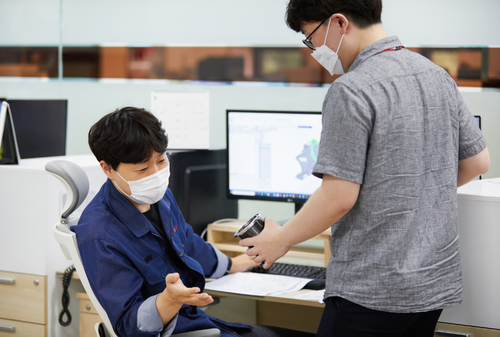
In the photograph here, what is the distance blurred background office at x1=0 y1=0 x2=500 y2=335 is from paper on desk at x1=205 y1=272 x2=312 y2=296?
94cm

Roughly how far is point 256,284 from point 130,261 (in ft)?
1.81

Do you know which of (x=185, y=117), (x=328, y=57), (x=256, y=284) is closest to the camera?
(x=328, y=57)

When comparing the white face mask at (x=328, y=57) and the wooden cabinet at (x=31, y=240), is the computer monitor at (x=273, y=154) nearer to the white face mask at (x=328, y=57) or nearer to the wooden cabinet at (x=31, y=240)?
the wooden cabinet at (x=31, y=240)

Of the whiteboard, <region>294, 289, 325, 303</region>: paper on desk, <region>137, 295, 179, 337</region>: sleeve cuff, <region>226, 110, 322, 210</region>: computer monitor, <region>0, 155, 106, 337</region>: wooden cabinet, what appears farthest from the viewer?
the whiteboard

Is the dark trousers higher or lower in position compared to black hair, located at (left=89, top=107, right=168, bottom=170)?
lower

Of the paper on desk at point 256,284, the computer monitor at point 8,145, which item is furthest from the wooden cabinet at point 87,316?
the computer monitor at point 8,145

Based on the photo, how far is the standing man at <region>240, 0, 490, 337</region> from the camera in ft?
3.18

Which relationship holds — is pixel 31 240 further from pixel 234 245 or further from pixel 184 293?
pixel 184 293

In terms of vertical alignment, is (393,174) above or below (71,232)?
above

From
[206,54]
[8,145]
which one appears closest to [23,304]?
[8,145]

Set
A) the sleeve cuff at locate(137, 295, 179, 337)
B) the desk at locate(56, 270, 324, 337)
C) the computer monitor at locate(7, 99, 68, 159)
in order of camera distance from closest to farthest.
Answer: the sleeve cuff at locate(137, 295, 179, 337)
the desk at locate(56, 270, 324, 337)
the computer monitor at locate(7, 99, 68, 159)

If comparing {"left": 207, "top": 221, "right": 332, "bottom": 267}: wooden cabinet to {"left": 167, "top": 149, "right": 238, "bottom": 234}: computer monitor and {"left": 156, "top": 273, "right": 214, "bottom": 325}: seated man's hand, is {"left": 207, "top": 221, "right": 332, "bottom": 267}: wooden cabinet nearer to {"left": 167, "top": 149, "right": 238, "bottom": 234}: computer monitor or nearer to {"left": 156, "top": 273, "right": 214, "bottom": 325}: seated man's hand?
{"left": 167, "top": 149, "right": 238, "bottom": 234}: computer monitor

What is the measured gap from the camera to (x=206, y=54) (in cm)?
318

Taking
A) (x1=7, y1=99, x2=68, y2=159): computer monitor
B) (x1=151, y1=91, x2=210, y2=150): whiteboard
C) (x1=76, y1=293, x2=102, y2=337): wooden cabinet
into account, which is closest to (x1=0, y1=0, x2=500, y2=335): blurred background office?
(x1=151, y1=91, x2=210, y2=150): whiteboard
